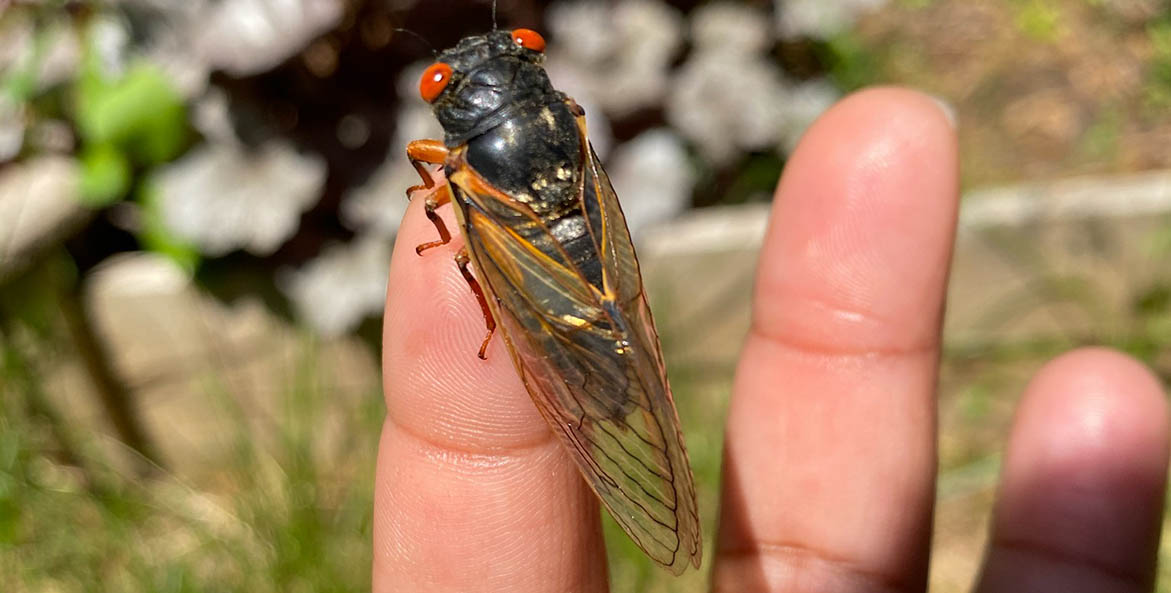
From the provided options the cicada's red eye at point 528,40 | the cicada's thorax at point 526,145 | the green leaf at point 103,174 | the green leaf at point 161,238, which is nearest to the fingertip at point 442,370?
the cicada's thorax at point 526,145

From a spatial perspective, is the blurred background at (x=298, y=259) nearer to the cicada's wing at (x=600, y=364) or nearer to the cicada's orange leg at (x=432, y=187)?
the cicada's orange leg at (x=432, y=187)

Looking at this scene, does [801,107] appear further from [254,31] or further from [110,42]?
[110,42]

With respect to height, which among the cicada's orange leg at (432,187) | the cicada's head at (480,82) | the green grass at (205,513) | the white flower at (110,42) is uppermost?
the cicada's head at (480,82)

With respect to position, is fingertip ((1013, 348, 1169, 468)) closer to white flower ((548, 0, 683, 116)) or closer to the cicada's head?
the cicada's head

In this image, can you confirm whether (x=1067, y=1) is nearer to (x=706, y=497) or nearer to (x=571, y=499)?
(x=706, y=497)

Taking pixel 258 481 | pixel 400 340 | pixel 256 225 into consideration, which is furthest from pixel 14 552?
pixel 400 340

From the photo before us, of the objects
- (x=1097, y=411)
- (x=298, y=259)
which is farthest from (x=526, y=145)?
(x=298, y=259)
